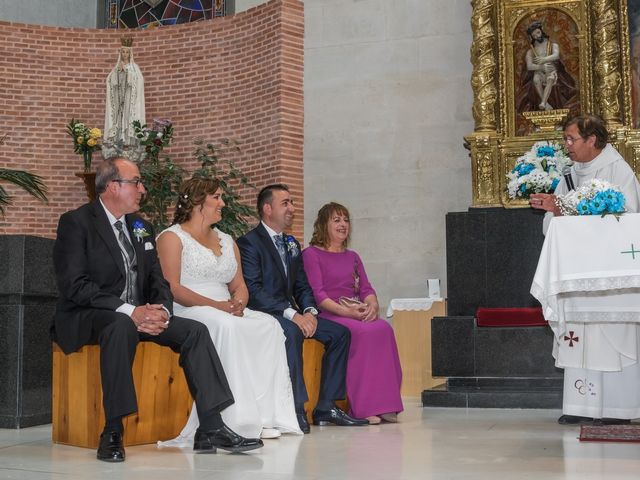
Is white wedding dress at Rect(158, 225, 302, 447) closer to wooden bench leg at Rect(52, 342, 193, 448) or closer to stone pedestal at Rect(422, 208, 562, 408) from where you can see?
wooden bench leg at Rect(52, 342, 193, 448)

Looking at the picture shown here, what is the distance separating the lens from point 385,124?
11695 millimetres

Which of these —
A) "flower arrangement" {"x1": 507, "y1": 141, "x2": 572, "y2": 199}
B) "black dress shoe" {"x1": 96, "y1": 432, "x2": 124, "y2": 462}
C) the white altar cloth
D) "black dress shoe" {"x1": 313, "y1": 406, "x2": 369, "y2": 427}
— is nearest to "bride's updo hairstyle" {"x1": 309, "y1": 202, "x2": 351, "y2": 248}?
"black dress shoe" {"x1": 313, "y1": 406, "x2": 369, "y2": 427}

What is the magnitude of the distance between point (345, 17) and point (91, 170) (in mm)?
4026

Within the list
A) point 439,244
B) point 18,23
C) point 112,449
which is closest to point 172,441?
point 112,449

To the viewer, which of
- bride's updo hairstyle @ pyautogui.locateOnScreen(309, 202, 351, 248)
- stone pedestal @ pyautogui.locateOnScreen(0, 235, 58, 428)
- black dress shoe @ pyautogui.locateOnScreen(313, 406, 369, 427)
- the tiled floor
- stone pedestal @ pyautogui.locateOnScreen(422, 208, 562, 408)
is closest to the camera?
the tiled floor

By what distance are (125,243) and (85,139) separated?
23.8ft

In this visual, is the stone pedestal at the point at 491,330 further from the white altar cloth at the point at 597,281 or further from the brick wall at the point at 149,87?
the brick wall at the point at 149,87

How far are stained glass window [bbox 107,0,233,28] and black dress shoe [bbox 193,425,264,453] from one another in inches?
390

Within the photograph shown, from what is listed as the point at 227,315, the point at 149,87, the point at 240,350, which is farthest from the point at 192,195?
the point at 149,87

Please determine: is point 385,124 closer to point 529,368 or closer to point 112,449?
point 529,368

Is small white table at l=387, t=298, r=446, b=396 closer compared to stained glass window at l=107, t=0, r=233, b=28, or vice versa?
small white table at l=387, t=298, r=446, b=396

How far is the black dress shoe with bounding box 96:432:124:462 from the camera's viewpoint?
186 inches

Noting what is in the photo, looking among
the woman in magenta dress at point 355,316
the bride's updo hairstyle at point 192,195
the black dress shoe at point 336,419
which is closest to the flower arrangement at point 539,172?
the woman in magenta dress at point 355,316

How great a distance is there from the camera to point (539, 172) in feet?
24.5
